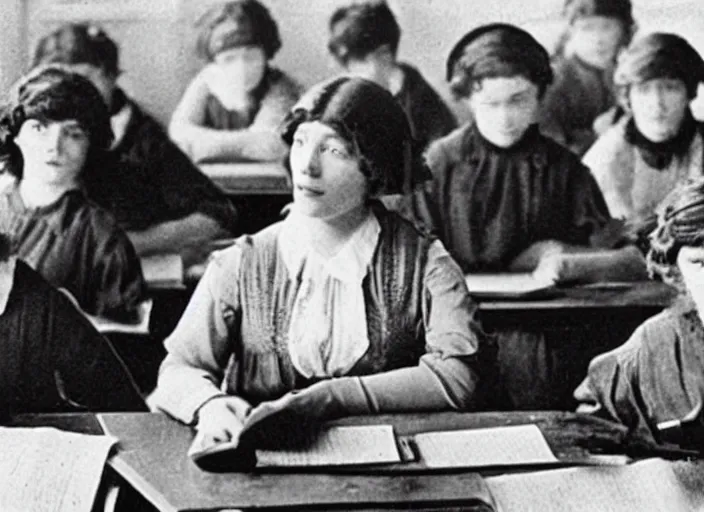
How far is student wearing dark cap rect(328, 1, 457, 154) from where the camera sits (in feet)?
9.83

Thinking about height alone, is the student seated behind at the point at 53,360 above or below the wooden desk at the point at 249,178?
below

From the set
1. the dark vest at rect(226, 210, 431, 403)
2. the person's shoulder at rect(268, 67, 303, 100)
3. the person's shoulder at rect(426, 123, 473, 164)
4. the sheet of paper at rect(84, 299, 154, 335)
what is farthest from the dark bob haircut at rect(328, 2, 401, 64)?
the sheet of paper at rect(84, 299, 154, 335)

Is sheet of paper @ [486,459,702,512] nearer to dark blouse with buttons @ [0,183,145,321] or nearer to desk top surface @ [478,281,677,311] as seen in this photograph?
desk top surface @ [478,281,677,311]

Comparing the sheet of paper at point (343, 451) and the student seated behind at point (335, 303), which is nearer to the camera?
the sheet of paper at point (343, 451)

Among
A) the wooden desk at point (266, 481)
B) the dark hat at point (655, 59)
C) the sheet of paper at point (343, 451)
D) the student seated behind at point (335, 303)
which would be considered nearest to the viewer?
the wooden desk at point (266, 481)

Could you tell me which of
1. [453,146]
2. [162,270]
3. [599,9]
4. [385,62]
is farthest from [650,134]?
[162,270]

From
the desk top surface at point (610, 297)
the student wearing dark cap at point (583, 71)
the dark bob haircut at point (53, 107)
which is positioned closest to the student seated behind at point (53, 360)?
the dark bob haircut at point (53, 107)

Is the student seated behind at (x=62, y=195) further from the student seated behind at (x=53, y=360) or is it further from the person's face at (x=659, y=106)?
the person's face at (x=659, y=106)

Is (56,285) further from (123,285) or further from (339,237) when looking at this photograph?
(339,237)

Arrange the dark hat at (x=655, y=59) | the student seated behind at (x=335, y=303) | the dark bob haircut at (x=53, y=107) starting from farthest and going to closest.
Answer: the dark hat at (x=655, y=59) → the dark bob haircut at (x=53, y=107) → the student seated behind at (x=335, y=303)

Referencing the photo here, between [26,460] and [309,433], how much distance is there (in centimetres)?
57

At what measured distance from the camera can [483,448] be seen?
9.18ft

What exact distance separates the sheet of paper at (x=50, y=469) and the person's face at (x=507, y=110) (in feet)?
3.53

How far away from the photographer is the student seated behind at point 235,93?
9.72ft
